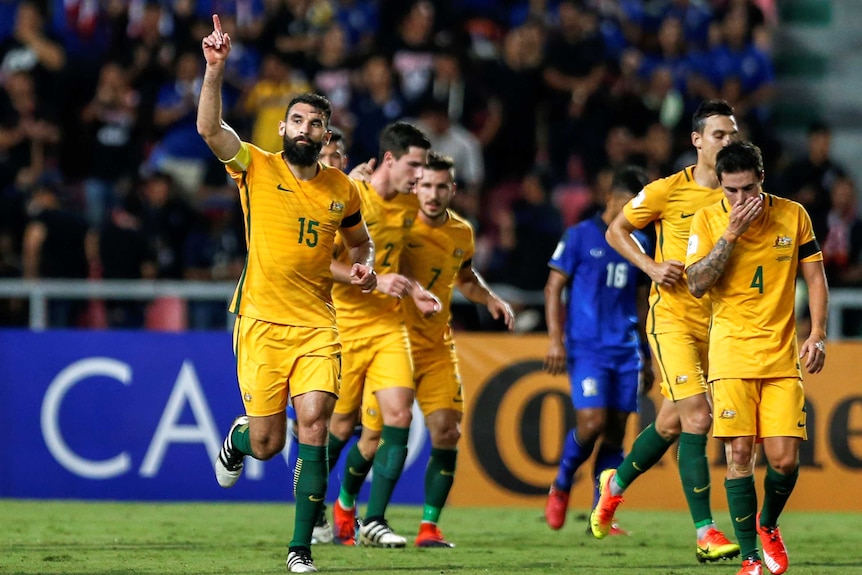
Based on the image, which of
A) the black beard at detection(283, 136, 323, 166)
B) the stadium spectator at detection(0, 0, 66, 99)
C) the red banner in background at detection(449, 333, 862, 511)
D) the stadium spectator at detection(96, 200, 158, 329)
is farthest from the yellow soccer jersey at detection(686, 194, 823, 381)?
the stadium spectator at detection(0, 0, 66, 99)

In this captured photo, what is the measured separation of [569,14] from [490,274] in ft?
12.0

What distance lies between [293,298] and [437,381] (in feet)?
6.59

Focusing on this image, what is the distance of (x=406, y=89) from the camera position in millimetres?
16484

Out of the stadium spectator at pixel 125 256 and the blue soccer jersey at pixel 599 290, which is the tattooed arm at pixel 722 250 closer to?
the blue soccer jersey at pixel 599 290

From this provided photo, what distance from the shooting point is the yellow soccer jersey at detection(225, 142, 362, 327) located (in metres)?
8.24

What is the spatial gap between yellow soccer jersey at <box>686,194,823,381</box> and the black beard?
217 centimetres

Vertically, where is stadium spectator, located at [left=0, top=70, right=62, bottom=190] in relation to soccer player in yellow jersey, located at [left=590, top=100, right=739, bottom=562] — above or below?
above

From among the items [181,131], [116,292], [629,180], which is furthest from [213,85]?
[181,131]

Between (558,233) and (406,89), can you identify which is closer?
(558,233)

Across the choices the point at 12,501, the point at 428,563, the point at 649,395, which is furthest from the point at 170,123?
the point at 428,563

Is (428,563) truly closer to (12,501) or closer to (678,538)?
(678,538)

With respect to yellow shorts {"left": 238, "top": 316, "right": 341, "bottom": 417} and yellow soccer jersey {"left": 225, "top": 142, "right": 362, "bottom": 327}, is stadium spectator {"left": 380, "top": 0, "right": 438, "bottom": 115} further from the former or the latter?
yellow shorts {"left": 238, "top": 316, "right": 341, "bottom": 417}

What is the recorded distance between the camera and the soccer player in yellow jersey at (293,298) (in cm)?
812

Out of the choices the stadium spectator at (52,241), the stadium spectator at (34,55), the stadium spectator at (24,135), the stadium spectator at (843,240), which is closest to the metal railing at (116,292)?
the stadium spectator at (52,241)
